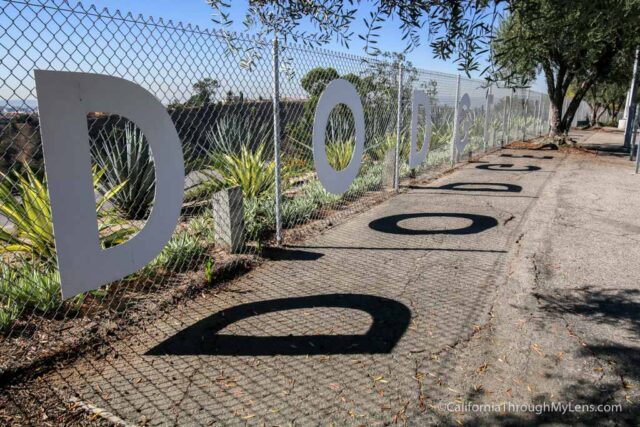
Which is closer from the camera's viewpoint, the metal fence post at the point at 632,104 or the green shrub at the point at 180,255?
the green shrub at the point at 180,255

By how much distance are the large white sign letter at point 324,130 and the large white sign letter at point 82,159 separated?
215 cm

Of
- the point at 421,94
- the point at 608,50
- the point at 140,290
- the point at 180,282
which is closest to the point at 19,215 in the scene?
the point at 140,290

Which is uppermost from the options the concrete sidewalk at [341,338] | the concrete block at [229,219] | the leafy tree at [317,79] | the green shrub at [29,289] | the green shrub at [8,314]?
the leafy tree at [317,79]

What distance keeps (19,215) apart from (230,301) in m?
1.85

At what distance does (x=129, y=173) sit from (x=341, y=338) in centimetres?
328

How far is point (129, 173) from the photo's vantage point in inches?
189

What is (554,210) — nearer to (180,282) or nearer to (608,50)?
(180,282)

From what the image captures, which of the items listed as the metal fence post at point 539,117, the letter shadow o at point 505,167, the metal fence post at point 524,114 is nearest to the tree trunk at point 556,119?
the metal fence post at point 524,114

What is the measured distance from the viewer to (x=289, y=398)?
2.26 metres

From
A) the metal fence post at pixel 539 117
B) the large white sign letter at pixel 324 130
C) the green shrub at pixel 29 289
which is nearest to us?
the green shrub at pixel 29 289

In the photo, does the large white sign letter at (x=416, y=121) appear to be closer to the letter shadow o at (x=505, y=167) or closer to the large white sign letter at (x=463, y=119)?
the large white sign letter at (x=463, y=119)

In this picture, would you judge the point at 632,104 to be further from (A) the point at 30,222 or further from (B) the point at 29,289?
(B) the point at 29,289

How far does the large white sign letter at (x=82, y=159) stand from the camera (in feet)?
7.62

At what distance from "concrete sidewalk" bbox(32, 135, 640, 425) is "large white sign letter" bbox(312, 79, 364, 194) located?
0.70m
